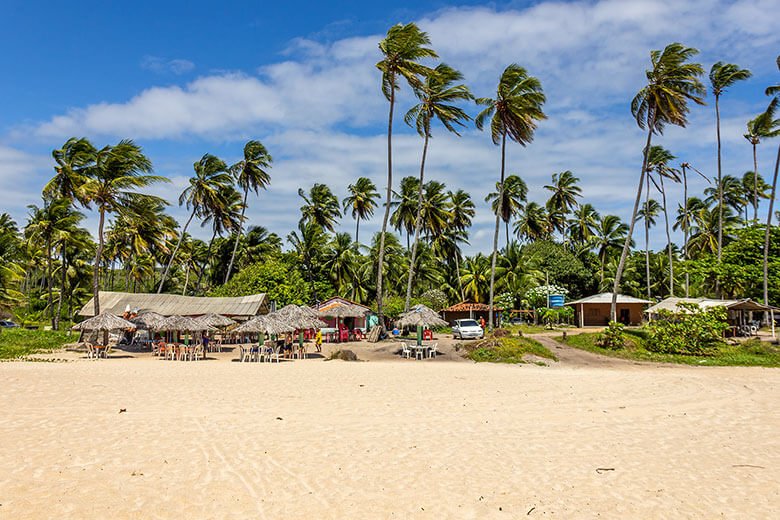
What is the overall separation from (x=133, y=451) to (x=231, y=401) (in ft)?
12.7

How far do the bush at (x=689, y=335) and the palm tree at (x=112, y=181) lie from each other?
2700cm

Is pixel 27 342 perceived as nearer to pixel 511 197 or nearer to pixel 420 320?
pixel 420 320

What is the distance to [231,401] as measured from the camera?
11117mm

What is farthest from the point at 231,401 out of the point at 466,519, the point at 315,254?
the point at 315,254

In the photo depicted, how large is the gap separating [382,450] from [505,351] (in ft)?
49.2

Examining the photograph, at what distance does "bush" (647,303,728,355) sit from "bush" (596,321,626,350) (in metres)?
1.16

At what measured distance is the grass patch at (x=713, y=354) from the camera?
801 inches

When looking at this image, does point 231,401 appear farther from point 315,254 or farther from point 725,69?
point 725,69

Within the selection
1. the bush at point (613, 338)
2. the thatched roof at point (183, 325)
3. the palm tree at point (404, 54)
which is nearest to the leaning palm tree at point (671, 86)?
the bush at point (613, 338)

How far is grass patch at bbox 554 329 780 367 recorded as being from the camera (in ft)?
66.7

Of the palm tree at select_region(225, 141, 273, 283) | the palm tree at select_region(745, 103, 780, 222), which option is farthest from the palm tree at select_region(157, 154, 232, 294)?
the palm tree at select_region(745, 103, 780, 222)

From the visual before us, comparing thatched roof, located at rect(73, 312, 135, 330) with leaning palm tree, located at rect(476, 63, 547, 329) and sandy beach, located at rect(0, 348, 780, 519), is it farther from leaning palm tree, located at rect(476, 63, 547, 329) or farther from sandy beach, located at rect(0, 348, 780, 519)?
leaning palm tree, located at rect(476, 63, 547, 329)

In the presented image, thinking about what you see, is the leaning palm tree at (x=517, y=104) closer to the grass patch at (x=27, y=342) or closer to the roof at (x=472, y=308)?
the roof at (x=472, y=308)

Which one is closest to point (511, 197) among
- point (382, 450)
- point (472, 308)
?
point (472, 308)
